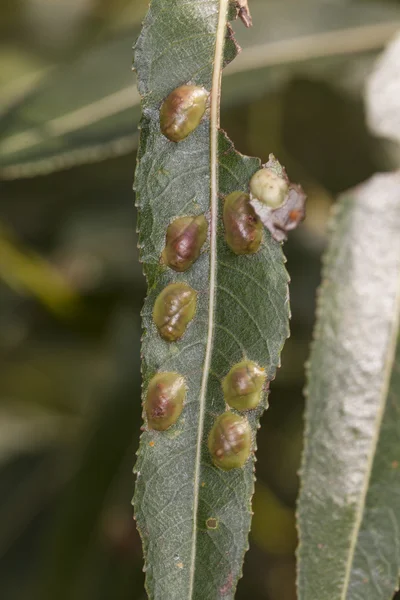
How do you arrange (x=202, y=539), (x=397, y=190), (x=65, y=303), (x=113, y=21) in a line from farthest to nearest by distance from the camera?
(x=113, y=21), (x=65, y=303), (x=397, y=190), (x=202, y=539)

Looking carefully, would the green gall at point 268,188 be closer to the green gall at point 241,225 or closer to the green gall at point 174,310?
the green gall at point 241,225

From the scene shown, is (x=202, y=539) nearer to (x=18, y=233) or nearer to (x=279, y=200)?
(x=279, y=200)

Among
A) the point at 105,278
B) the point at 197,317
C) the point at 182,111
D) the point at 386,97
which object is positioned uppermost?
the point at 386,97

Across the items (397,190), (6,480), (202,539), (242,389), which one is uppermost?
(397,190)

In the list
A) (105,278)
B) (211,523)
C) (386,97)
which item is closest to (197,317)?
(211,523)

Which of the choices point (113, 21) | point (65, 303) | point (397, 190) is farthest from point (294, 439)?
point (113, 21)

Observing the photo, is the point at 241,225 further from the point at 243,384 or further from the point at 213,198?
the point at 243,384
